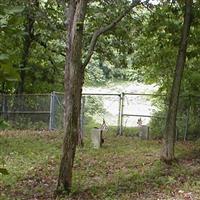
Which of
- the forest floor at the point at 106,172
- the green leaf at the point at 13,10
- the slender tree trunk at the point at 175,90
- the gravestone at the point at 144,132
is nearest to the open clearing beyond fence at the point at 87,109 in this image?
the gravestone at the point at 144,132

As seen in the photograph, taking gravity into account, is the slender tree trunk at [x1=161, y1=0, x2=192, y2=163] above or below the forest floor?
above

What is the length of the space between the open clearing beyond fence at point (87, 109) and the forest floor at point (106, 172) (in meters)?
4.16

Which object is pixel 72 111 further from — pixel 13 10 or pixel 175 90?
pixel 13 10

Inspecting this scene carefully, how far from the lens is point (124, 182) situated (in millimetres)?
9500

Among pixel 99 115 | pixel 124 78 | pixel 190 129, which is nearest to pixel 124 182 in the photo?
pixel 190 129

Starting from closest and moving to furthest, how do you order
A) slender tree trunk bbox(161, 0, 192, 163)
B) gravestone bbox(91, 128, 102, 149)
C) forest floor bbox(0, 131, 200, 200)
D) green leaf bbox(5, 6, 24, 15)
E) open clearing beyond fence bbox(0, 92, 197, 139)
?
green leaf bbox(5, 6, 24, 15) → forest floor bbox(0, 131, 200, 200) → slender tree trunk bbox(161, 0, 192, 163) → gravestone bbox(91, 128, 102, 149) → open clearing beyond fence bbox(0, 92, 197, 139)

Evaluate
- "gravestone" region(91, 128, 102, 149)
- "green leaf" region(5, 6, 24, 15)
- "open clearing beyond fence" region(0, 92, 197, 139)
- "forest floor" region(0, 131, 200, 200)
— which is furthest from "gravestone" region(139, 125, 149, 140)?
"green leaf" region(5, 6, 24, 15)

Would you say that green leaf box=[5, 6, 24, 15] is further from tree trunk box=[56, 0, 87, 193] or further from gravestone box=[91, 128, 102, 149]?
gravestone box=[91, 128, 102, 149]

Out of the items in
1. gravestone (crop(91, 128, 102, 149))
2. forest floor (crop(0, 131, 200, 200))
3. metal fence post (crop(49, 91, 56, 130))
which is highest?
metal fence post (crop(49, 91, 56, 130))

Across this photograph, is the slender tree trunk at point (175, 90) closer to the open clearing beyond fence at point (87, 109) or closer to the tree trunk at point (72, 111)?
the tree trunk at point (72, 111)

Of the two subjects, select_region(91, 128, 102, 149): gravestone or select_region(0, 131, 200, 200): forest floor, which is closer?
select_region(0, 131, 200, 200): forest floor

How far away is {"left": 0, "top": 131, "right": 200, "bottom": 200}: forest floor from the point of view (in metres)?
8.60

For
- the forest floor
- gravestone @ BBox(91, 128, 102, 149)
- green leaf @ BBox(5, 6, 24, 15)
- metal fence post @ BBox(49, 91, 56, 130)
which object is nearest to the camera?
green leaf @ BBox(5, 6, 24, 15)

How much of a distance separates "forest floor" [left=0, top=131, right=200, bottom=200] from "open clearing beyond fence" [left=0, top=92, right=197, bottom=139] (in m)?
4.16
